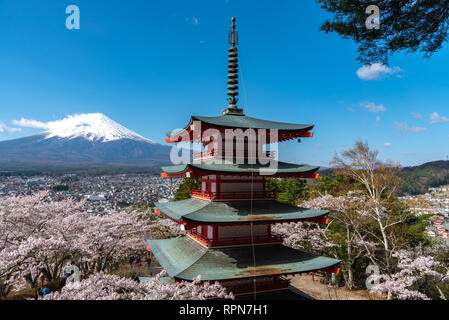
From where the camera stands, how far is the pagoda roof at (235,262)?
1111 centimetres

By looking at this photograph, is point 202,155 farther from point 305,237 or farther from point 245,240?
→ point 305,237

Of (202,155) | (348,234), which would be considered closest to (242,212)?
(202,155)

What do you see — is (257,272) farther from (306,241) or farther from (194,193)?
(306,241)

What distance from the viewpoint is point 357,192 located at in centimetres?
2627

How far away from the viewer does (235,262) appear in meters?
12.0

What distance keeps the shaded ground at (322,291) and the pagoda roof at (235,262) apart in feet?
29.5

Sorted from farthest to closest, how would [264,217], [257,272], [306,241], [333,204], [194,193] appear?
[306,241] < [333,204] < [194,193] < [264,217] < [257,272]

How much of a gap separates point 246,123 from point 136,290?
9405 mm

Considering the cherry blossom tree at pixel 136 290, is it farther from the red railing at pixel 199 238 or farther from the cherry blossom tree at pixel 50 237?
the cherry blossom tree at pixel 50 237

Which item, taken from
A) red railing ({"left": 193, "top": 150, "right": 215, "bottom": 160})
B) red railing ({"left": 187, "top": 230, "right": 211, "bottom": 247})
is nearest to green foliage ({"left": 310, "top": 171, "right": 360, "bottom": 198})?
red railing ({"left": 193, "top": 150, "right": 215, "bottom": 160})

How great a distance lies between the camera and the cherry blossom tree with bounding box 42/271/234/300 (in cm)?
870

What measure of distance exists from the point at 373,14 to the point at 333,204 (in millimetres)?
19099
